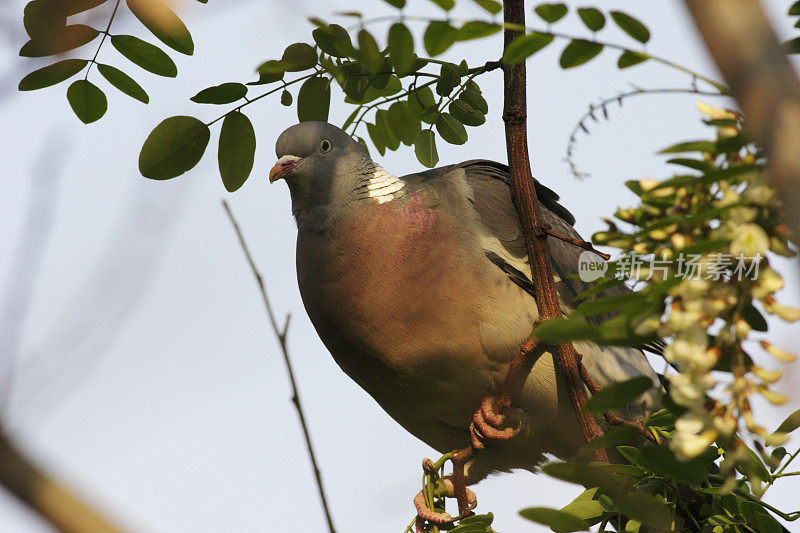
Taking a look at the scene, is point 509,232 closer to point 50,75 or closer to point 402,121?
point 402,121

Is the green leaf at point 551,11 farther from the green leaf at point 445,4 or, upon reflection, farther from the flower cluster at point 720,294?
the flower cluster at point 720,294

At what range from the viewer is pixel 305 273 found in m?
3.61

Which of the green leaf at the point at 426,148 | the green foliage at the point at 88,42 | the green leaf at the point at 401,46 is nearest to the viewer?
the green leaf at the point at 401,46

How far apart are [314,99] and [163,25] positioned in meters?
0.60

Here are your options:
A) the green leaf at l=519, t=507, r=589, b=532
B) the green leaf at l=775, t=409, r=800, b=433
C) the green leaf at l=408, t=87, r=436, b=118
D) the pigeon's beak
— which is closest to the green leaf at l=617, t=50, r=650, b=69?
the green leaf at l=519, t=507, r=589, b=532

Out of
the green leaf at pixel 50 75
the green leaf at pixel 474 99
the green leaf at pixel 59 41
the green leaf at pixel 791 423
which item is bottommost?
the green leaf at pixel 791 423

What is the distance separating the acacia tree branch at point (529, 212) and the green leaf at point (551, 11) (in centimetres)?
71

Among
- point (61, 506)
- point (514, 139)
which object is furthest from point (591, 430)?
point (61, 506)

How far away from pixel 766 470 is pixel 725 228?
1350 millimetres

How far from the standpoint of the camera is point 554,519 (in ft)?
6.38

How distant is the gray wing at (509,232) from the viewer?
11.6ft

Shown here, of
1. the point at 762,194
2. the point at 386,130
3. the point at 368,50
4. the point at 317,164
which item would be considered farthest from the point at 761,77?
the point at 317,164

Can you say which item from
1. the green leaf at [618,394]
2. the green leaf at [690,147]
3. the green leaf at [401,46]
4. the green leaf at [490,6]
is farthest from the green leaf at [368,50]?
the green leaf at [618,394]

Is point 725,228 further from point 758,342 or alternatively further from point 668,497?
point 668,497
